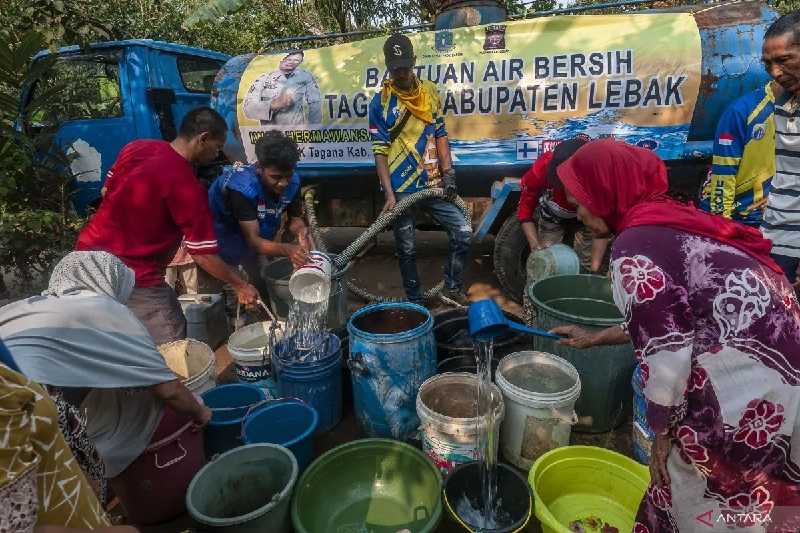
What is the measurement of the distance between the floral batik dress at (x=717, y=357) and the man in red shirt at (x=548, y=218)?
173 cm

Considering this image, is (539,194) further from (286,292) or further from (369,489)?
(369,489)

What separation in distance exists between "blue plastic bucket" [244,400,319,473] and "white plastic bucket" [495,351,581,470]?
3.42 feet

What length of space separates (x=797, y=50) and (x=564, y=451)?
2134 mm

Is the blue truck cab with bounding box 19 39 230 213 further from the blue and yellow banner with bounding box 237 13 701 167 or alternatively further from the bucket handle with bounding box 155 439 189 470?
the bucket handle with bounding box 155 439 189 470

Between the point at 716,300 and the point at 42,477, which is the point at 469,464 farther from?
the point at 42,477

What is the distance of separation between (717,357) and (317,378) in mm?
2049

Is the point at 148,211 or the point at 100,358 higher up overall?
the point at 148,211

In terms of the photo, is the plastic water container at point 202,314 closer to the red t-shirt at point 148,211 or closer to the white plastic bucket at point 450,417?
the red t-shirt at point 148,211

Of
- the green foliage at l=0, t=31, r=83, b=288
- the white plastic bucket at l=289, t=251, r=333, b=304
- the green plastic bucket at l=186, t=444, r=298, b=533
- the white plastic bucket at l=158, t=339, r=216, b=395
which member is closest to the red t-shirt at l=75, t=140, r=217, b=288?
the white plastic bucket at l=158, t=339, r=216, b=395

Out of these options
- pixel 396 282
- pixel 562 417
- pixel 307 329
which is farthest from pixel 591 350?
pixel 396 282

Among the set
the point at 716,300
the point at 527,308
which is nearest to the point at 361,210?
the point at 527,308

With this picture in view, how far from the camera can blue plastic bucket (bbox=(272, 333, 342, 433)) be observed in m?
2.73

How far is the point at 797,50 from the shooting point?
213 cm

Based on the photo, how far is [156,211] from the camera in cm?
264
